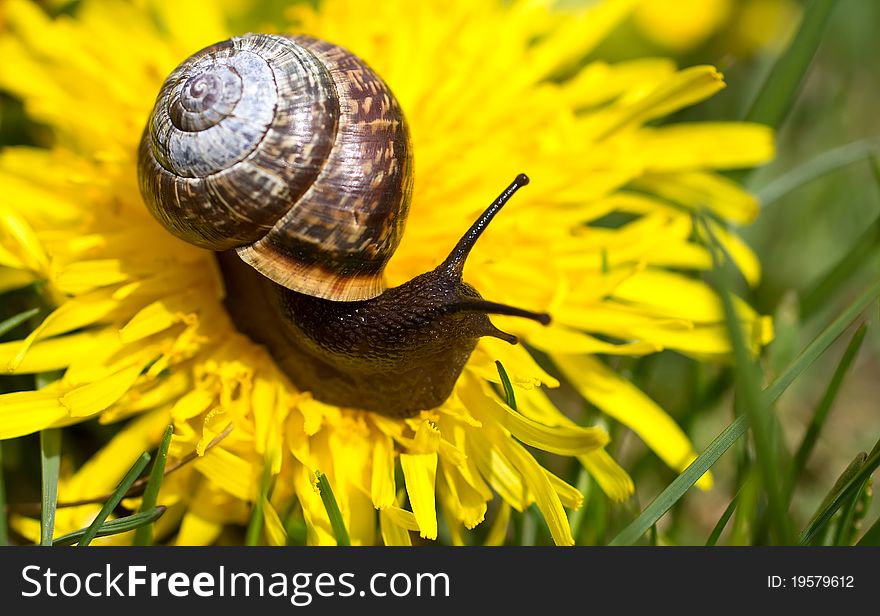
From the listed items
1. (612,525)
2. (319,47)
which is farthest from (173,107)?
(612,525)

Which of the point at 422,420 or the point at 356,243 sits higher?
the point at 356,243

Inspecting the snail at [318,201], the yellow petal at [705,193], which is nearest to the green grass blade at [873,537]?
the snail at [318,201]

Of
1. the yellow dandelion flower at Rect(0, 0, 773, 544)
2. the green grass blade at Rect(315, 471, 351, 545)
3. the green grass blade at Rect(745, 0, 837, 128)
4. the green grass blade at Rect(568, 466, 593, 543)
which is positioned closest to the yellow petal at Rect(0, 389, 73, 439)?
the yellow dandelion flower at Rect(0, 0, 773, 544)

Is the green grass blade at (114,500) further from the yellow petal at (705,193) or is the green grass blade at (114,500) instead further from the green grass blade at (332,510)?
the yellow petal at (705,193)

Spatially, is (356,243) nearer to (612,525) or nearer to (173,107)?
(173,107)

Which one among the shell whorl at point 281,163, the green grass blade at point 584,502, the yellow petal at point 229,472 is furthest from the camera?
the green grass blade at point 584,502

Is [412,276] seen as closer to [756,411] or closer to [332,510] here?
[332,510]

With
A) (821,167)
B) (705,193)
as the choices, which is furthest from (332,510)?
(821,167)

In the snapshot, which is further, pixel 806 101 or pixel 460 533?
pixel 806 101
